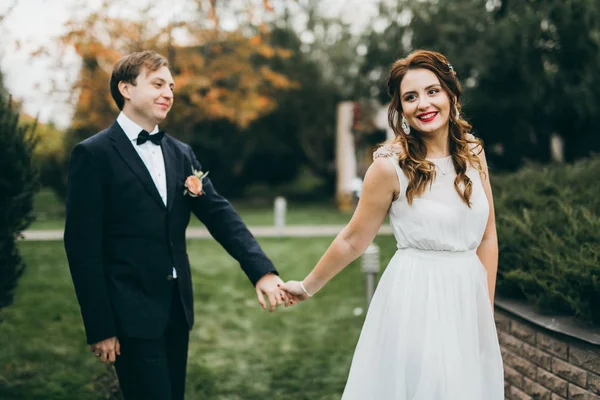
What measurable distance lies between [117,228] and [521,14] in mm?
7944

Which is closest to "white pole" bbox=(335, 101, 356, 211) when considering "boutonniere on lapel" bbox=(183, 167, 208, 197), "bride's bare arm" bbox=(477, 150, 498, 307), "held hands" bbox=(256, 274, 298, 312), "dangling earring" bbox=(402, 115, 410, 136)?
"held hands" bbox=(256, 274, 298, 312)

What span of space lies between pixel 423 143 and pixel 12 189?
289 cm

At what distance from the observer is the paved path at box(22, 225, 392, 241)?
14.4m

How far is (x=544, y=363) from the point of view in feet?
12.3

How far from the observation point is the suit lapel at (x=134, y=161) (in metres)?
3.12

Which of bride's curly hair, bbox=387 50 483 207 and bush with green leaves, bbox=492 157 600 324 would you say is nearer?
bride's curly hair, bbox=387 50 483 207

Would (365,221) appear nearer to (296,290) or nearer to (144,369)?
(296,290)

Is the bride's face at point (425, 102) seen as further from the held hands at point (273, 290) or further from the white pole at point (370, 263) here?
the white pole at point (370, 263)

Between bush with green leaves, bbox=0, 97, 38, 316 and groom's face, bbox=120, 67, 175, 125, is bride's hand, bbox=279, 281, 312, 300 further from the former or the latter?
bush with green leaves, bbox=0, 97, 38, 316

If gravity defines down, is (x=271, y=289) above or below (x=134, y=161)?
below

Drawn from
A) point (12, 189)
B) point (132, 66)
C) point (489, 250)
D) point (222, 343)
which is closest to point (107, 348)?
point (132, 66)

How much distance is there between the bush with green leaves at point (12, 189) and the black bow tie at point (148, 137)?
1.56m

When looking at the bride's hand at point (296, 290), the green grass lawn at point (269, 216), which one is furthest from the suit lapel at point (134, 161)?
the green grass lawn at point (269, 216)

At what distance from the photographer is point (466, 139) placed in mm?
2961
